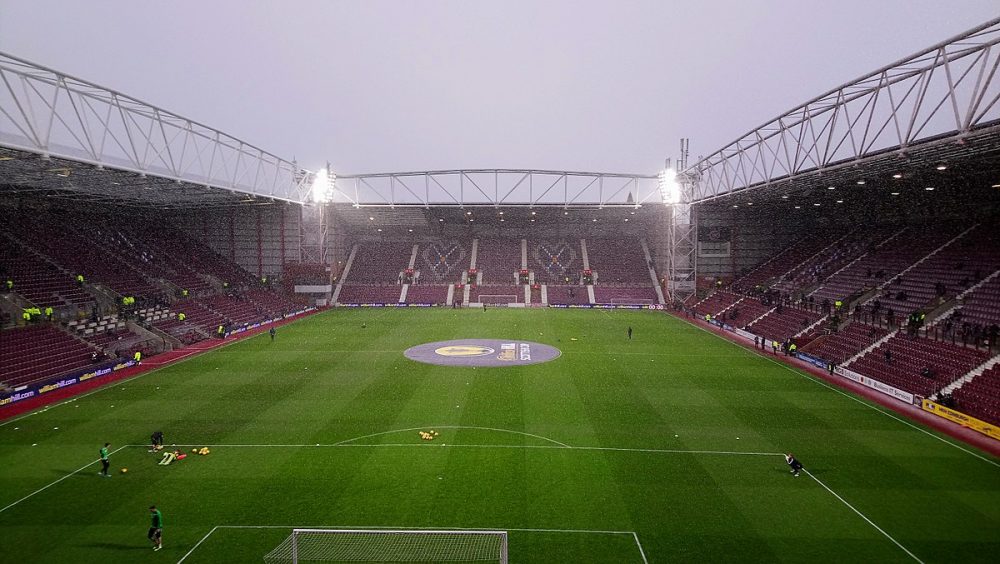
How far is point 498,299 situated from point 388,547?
4994 centimetres

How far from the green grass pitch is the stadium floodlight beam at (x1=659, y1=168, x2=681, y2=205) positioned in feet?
96.4

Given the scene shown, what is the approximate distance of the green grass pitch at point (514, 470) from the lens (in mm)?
11336

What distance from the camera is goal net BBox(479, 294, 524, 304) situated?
60450 millimetres

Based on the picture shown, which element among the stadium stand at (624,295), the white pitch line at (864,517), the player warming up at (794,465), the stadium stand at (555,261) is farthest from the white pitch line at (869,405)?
the stadium stand at (555,261)

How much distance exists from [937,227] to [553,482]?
4114 cm

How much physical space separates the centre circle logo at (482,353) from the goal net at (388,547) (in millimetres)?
17178

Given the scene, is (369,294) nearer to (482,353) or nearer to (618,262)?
(618,262)

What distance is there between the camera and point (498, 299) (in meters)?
60.9

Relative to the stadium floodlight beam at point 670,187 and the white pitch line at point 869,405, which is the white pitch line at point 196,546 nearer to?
the white pitch line at point 869,405

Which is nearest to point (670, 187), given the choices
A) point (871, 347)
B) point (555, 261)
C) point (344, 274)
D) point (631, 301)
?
point (631, 301)

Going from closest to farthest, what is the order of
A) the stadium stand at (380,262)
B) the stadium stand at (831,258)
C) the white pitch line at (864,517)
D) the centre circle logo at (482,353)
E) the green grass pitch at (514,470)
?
the white pitch line at (864,517), the green grass pitch at (514,470), the centre circle logo at (482,353), the stadium stand at (831,258), the stadium stand at (380,262)

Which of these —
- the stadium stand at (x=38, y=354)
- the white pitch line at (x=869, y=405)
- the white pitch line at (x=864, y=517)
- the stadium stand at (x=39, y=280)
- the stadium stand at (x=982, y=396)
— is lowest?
the white pitch line at (x=864, y=517)

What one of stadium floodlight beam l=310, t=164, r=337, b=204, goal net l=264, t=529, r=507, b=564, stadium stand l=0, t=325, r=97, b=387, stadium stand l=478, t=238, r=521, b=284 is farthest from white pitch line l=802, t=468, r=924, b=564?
stadium floodlight beam l=310, t=164, r=337, b=204

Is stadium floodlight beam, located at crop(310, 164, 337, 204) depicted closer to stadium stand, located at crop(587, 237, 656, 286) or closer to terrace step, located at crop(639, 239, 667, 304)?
stadium stand, located at crop(587, 237, 656, 286)
